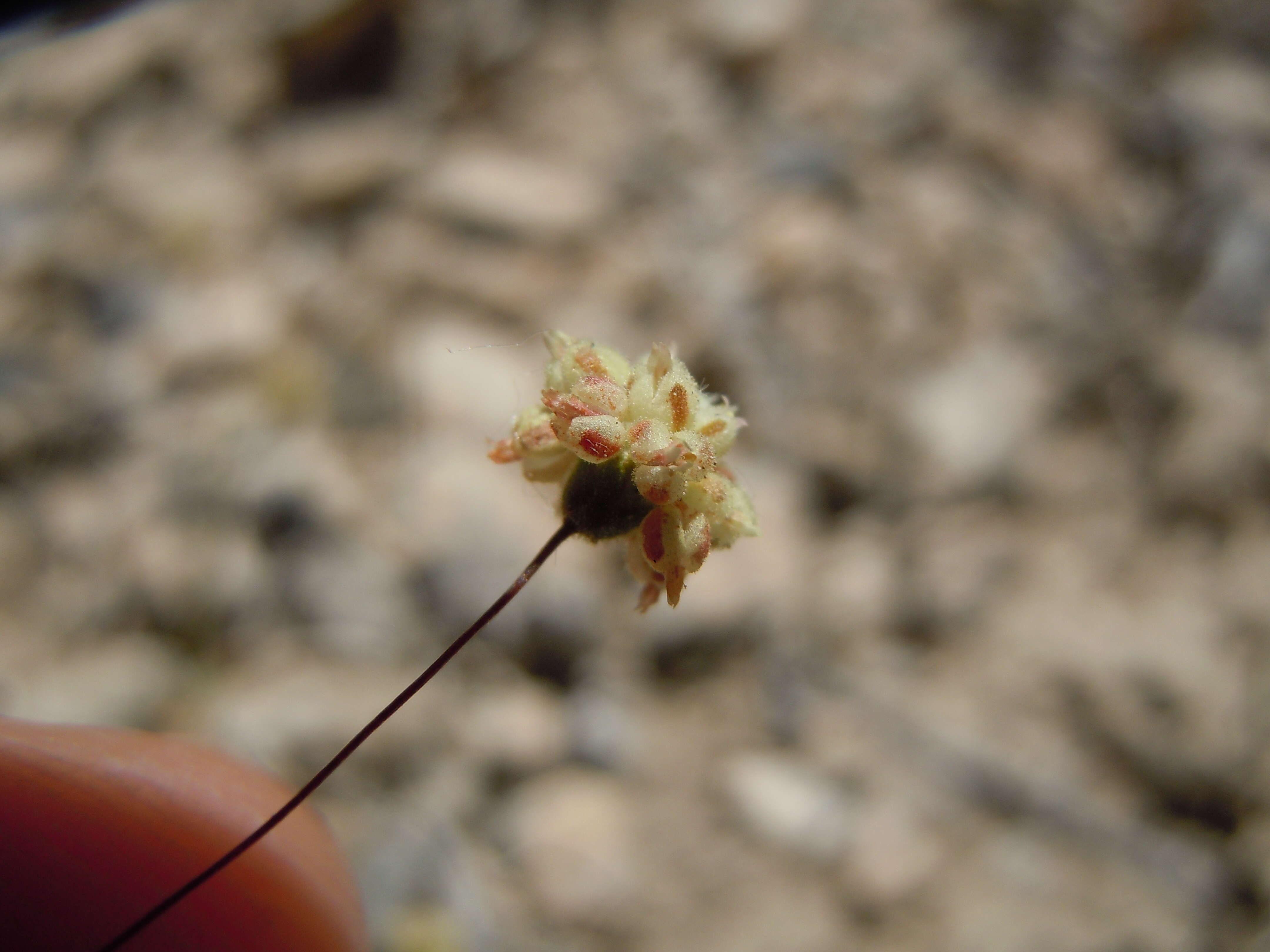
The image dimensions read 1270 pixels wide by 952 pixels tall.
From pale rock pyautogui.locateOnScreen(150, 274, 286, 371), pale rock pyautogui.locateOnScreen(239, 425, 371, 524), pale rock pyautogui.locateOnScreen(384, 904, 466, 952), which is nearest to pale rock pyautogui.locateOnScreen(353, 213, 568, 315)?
pale rock pyautogui.locateOnScreen(150, 274, 286, 371)

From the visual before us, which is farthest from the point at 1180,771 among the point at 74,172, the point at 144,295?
the point at 74,172

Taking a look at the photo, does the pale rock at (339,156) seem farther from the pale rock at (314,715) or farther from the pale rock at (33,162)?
the pale rock at (314,715)

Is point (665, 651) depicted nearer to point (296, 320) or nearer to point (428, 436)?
point (428, 436)

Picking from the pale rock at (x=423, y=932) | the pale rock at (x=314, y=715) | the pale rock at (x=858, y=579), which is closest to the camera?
the pale rock at (x=423, y=932)

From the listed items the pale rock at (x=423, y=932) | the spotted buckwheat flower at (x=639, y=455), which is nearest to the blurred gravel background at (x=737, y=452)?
the pale rock at (x=423, y=932)

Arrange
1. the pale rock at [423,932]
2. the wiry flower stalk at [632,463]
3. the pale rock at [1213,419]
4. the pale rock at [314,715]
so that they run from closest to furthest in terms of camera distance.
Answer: the wiry flower stalk at [632,463] → the pale rock at [423,932] → the pale rock at [314,715] → the pale rock at [1213,419]

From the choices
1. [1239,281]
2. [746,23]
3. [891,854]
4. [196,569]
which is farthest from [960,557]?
[196,569]
